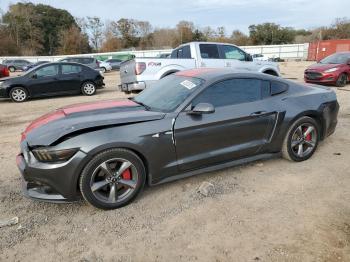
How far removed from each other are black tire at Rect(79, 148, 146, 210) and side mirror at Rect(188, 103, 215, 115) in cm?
88

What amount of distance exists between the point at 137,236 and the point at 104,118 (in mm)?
1343

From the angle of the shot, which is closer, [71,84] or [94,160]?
[94,160]

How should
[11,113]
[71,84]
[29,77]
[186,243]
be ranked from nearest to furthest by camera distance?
1. [186,243]
2. [11,113]
3. [29,77]
4. [71,84]

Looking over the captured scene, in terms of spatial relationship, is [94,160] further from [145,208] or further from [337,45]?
[337,45]

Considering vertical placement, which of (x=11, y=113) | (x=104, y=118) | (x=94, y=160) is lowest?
(x=11, y=113)

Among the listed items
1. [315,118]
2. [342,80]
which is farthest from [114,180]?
[342,80]

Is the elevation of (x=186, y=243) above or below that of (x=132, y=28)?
below

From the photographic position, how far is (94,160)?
324 centimetres

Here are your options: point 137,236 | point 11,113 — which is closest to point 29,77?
point 11,113

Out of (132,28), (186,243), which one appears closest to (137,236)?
(186,243)

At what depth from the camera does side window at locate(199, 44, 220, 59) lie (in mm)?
10188

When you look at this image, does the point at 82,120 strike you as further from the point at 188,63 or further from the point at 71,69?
the point at 71,69

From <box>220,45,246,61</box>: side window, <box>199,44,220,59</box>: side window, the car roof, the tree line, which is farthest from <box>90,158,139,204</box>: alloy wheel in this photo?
the tree line

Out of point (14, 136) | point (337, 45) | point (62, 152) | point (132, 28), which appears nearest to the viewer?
point (62, 152)
